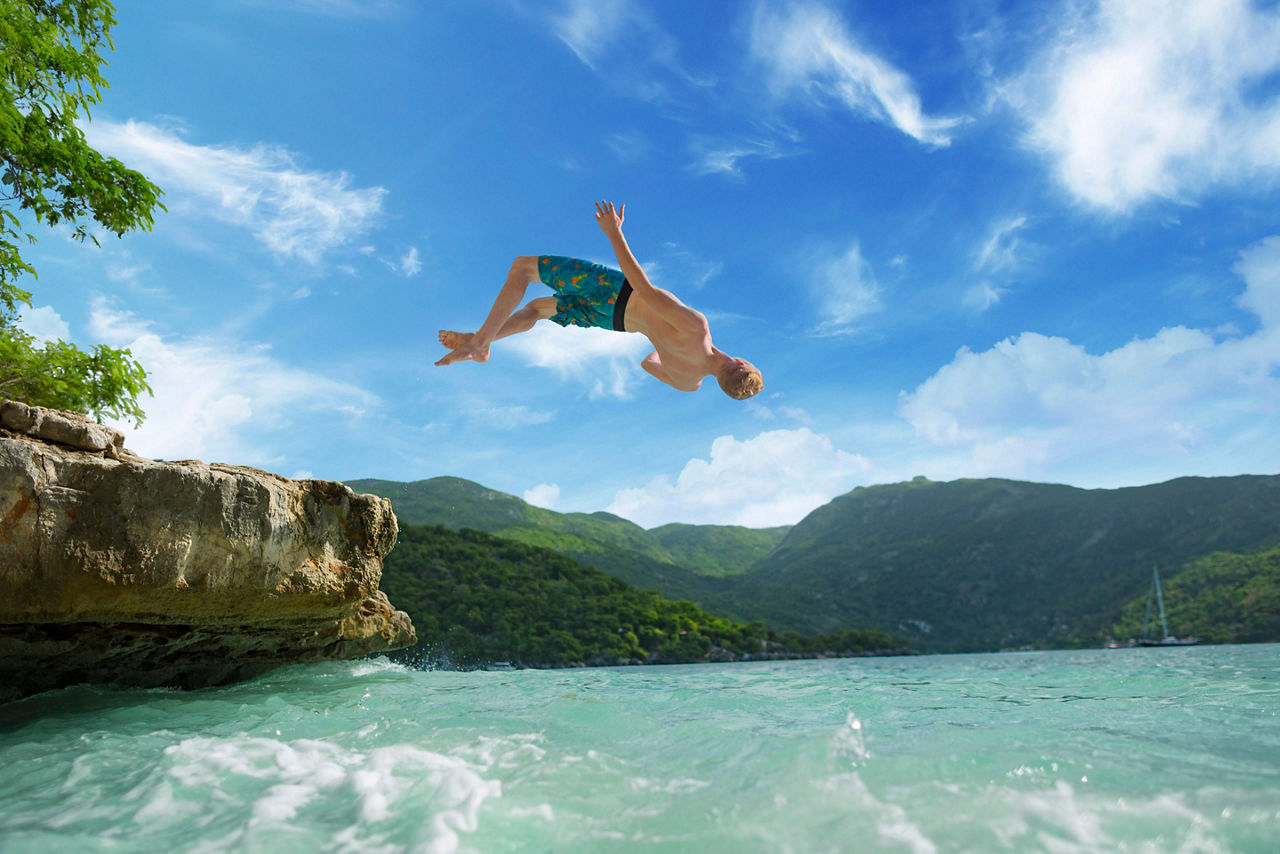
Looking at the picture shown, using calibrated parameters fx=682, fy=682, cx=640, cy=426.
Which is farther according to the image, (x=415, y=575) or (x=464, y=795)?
(x=415, y=575)

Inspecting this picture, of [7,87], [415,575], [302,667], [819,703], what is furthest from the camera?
[415,575]

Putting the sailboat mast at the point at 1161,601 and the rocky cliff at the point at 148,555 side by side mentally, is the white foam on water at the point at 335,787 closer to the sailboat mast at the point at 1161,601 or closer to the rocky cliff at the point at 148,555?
the rocky cliff at the point at 148,555

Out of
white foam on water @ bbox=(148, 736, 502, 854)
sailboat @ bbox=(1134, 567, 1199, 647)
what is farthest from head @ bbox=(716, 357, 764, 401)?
sailboat @ bbox=(1134, 567, 1199, 647)

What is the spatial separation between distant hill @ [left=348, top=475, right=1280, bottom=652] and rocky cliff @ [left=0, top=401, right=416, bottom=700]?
63.8 meters

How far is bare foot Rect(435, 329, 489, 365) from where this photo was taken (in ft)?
18.7

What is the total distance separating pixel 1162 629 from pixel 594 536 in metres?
77.5

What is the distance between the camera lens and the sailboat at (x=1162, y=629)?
222 feet

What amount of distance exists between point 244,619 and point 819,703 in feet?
15.4

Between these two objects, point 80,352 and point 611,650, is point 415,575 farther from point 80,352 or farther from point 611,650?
point 80,352

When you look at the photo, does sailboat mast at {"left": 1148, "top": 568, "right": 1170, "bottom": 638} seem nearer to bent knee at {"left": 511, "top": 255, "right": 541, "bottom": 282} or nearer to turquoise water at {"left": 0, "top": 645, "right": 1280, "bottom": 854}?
turquoise water at {"left": 0, "top": 645, "right": 1280, "bottom": 854}

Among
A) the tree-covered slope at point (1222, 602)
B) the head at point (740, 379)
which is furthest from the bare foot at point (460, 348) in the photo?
the tree-covered slope at point (1222, 602)

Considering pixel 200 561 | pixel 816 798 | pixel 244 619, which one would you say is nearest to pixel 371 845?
pixel 816 798

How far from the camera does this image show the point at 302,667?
7.03 meters

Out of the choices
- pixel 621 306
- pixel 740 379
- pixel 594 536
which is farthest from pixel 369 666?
pixel 594 536
